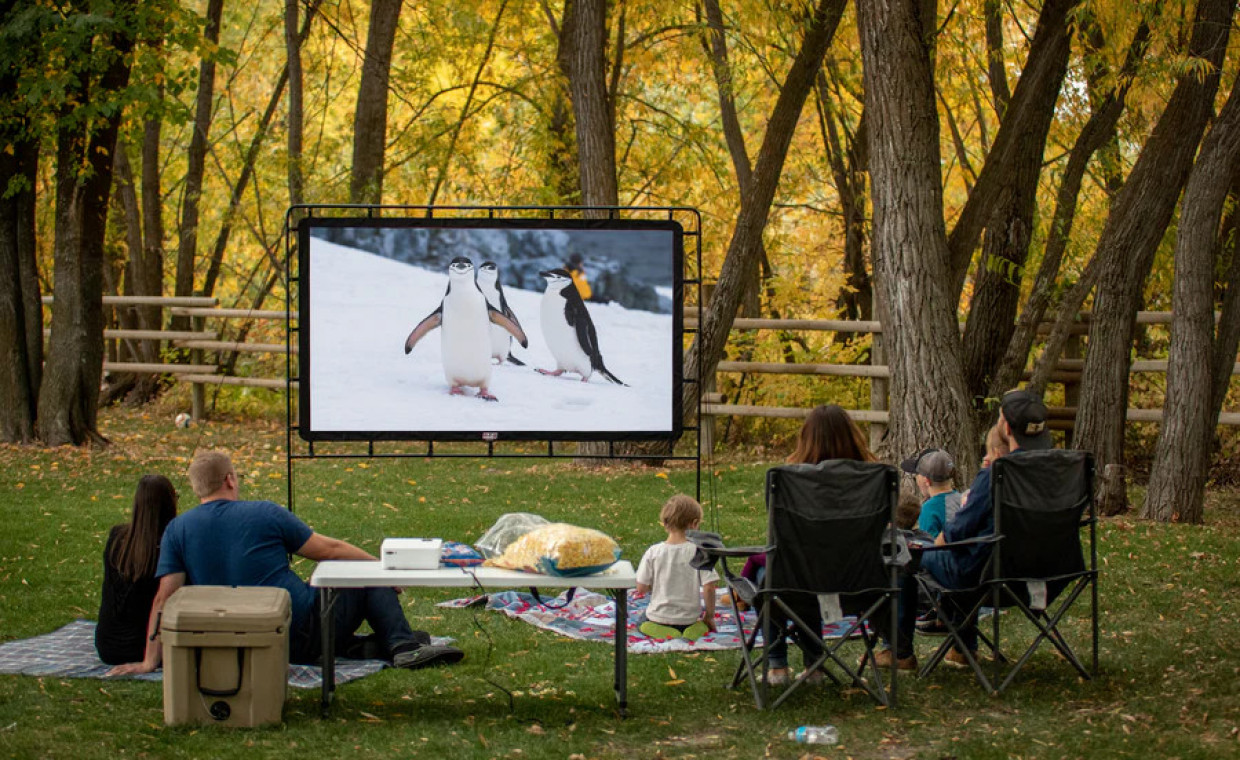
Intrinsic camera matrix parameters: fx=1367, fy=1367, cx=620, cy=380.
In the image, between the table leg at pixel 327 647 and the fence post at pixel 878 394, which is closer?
the table leg at pixel 327 647

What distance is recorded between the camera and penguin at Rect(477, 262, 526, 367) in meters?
7.91

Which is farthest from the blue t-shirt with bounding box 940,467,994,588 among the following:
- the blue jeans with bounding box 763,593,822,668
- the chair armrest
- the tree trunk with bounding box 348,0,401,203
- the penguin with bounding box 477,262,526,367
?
the tree trunk with bounding box 348,0,401,203

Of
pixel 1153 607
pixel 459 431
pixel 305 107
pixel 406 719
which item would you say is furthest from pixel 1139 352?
pixel 305 107

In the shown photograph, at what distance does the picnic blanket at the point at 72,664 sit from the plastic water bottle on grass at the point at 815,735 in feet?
6.05

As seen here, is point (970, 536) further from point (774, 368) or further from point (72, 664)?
point (774, 368)

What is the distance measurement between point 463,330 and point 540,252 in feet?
2.10

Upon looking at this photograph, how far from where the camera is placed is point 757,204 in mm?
12750

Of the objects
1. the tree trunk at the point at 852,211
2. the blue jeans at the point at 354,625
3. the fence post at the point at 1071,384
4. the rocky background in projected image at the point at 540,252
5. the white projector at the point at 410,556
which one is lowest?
the blue jeans at the point at 354,625

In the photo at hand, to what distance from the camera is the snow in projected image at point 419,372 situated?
25.5 ft

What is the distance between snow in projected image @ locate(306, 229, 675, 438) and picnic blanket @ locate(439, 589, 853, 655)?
1.06 meters

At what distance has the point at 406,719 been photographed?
5.01 metres

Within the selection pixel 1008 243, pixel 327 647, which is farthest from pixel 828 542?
pixel 1008 243

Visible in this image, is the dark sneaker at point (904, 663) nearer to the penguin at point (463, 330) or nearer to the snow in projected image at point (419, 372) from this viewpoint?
the snow in projected image at point (419, 372)

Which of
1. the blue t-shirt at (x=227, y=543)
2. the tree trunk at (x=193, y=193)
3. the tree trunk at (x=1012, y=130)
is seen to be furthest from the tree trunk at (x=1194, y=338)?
the tree trunk at (x=193, y=193)
